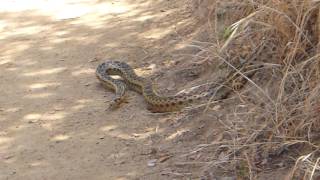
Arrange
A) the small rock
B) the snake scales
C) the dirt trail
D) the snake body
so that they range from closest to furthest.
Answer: the small rock → the dirt trail → the snake scales → the snake body

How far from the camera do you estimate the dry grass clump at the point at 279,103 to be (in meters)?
3.98

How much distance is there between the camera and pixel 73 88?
6367mm

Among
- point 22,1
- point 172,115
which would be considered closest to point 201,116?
→ point 172,115

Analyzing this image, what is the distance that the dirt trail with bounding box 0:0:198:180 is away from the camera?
494cm

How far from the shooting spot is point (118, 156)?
492 centimetres

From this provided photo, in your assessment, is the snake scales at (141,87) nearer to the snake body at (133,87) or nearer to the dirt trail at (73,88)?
the snake body at (133,87)

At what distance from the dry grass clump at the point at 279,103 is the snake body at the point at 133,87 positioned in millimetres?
699

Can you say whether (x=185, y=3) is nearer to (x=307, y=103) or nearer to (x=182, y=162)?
(x=182, y=162)

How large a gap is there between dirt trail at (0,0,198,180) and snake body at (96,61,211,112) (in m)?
0.11

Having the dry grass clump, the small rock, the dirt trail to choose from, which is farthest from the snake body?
the small rock

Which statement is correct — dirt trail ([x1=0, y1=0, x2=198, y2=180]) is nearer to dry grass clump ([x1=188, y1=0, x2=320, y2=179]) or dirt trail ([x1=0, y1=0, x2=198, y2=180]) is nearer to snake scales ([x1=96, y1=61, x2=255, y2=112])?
snake scales ([x1=96, y1=61, x2=255, y2=112])

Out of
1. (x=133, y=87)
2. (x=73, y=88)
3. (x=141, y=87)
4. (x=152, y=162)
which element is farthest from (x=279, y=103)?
(x=73, y=88)

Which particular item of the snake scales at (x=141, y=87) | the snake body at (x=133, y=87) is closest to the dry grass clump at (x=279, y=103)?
the snake scales at (x=141, y=87)

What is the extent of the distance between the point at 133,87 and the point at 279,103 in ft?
7.79
